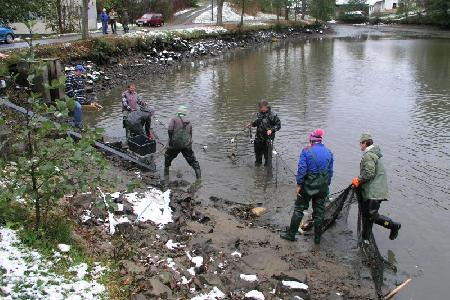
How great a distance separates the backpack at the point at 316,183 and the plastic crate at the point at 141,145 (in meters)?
5.30

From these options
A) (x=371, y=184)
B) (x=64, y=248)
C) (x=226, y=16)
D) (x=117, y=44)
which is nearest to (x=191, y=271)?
(x=64, y=248)

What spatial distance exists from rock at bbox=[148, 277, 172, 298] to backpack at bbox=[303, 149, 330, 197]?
3.51m

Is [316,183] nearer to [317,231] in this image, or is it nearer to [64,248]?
[317,231]

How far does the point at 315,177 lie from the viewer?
8.78m

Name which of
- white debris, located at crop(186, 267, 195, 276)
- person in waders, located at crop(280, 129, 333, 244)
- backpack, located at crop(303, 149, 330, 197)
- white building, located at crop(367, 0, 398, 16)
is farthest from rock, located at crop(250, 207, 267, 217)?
white building, located at crop(367, 0, 398, 16)

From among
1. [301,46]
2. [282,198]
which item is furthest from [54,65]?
[301,46]

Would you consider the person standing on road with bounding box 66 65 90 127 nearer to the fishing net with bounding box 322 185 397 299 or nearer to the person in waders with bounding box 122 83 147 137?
the person in waders with bounding box 122 83 147 137

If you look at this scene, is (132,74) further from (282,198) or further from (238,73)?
(282,198)

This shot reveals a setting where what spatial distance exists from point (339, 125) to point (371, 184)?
10584 millimetres

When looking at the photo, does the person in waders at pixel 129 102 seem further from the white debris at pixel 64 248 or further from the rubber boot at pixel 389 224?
the rubber boot at pixel 389 224

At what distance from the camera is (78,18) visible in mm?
41156

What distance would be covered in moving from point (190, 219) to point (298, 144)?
292 inches

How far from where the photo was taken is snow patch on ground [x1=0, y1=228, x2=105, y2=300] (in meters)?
5.99

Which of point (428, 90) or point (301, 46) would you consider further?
point (301, 46)
